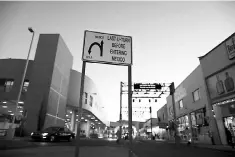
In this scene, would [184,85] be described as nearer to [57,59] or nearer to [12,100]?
[57,59]

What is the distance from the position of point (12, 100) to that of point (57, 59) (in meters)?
9.24

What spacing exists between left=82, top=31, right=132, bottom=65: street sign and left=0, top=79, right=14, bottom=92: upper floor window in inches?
1062

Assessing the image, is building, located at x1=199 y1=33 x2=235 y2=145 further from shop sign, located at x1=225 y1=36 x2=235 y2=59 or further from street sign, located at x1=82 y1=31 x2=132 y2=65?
street sign, located at x1=82 y1=31 x2=132 y2=65


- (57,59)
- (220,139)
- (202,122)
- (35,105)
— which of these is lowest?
(220,139)

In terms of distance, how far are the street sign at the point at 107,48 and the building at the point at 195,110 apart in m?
20.3

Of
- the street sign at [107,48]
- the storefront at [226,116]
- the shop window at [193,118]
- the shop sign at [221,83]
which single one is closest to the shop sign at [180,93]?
the shop window at [193,118]

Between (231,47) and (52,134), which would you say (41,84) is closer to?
(52,134)

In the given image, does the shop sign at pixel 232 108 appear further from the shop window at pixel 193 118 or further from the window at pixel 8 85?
the window at pixel 8 85

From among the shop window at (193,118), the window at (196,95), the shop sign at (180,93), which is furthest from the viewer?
the shop sign at (180,93)

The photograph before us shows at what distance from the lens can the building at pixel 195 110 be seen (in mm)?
22031

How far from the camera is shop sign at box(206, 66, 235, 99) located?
678 inches

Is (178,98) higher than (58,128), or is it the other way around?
(178,98)

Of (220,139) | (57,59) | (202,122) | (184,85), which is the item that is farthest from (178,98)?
(57,59)

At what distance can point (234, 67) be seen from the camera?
16.8 metres
